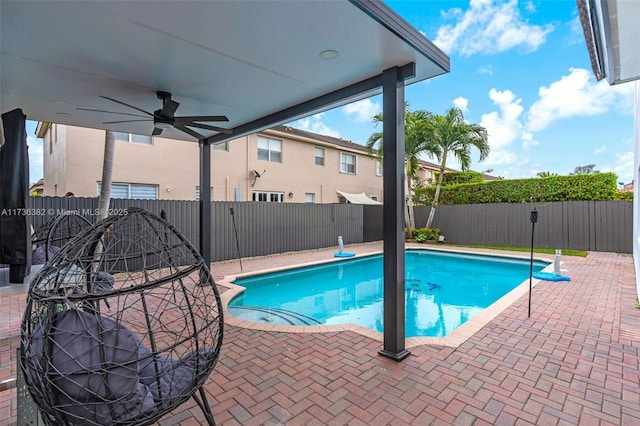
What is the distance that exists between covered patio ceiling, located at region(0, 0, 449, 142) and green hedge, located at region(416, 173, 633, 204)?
38.4 feet

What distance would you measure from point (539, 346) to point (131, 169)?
1106 cm

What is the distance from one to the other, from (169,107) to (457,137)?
12059 mm

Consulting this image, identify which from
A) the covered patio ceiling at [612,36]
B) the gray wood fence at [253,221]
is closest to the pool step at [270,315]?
the gray wood fence at [253,221]

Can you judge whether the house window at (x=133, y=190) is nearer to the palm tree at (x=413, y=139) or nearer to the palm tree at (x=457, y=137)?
the palm tree at (x=413, y=139)

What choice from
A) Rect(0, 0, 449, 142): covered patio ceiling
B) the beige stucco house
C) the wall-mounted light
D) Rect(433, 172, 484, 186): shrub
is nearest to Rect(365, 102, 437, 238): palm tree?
the beige stucco house

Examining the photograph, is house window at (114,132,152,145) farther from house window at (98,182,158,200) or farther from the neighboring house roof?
the neighboring house roof

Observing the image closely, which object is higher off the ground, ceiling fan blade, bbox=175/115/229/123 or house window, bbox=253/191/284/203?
ceiling fan blade, bbox=175/115/229/123

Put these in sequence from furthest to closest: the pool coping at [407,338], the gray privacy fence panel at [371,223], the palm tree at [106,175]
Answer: the gray privacy fence panel at [371,223] < the palm tree at [106,175] < the pool coping at [407,338]

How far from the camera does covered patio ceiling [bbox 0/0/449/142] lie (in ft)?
7.77

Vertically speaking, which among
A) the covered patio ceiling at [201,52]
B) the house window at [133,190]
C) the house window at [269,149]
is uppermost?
the house window at [269,149]

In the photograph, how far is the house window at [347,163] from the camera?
17.0 metres

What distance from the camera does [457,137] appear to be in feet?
43.2

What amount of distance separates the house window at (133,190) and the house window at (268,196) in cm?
391

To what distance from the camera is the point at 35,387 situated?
5.10 ft
